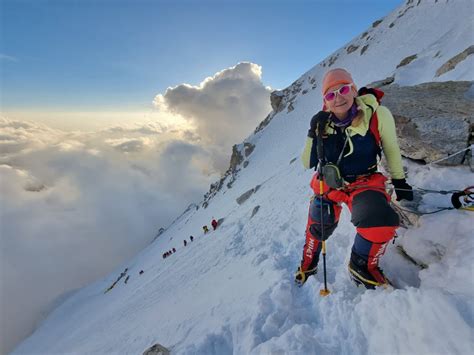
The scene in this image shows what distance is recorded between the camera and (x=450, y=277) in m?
3.41

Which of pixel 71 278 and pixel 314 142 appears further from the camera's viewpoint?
pixel 71 278

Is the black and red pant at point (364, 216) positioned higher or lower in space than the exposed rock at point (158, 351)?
higher

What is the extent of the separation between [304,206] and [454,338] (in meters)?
8.23

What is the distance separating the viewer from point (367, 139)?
151 inches

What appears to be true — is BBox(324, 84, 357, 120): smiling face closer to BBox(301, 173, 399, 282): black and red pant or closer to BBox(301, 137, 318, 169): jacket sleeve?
BBox(301, 137, 318, 169): jacket sleeve

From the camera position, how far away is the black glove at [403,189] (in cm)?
401

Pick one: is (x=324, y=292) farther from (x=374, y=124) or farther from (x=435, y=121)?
(x=435, y=121)

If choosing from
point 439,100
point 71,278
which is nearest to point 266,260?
point 439,100

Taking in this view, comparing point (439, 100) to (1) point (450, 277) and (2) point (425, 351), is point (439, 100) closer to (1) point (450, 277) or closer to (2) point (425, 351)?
(1) point (450, 277)

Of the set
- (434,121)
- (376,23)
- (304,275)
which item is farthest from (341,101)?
(376,23)

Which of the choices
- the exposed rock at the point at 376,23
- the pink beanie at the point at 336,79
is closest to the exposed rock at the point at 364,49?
the exposed rock at the point at 376,23

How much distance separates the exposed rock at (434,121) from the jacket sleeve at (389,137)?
1972 mm

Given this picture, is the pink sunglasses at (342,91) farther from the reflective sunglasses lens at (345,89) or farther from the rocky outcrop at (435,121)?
the rocky outcrop at (435,121)

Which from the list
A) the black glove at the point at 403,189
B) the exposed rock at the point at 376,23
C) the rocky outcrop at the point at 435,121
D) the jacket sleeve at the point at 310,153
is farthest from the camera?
the exposed rock at the point at 376,23
